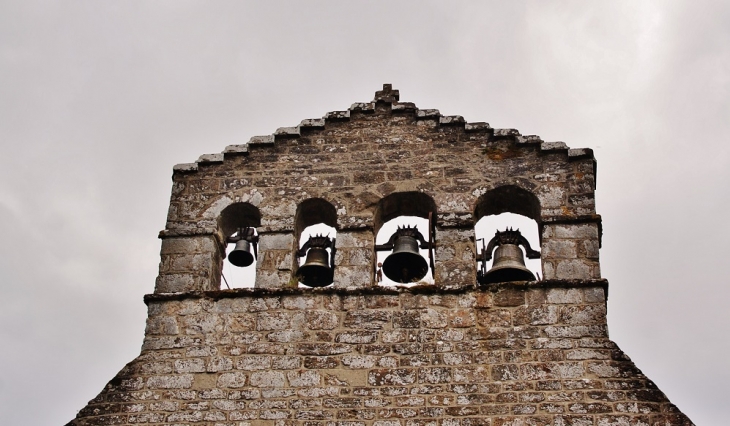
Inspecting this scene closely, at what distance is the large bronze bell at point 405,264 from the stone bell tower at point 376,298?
33 mm

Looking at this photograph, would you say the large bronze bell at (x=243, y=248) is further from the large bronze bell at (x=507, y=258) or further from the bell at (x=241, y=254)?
the large bronze bell at (x=507, y=258)

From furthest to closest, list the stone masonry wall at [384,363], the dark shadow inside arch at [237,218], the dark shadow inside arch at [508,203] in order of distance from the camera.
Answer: the dark shadow inside arch at [237,218] → the dark shadow inside arch at [508,203] → the stone masonry wall at [384,363]

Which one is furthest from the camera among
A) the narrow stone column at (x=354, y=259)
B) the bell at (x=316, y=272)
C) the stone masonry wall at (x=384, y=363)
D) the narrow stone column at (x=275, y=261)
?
the bell at (x=316, y=272)

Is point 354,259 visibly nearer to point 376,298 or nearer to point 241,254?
point 376,298

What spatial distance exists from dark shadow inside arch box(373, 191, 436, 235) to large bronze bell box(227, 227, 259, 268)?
1360 mm

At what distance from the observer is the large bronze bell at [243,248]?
1282cm

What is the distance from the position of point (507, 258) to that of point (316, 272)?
201cm

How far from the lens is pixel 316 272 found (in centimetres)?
1238

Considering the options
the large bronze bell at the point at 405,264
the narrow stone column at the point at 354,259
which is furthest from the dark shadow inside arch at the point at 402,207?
the large bronze bell at the point at 405,264

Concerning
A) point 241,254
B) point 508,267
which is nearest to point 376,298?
point 508,267

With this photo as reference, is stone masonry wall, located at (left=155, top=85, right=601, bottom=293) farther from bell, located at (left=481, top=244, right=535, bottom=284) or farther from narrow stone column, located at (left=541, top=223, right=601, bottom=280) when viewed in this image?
bell, located at (left=481, top=244, right=535, bottom=284)

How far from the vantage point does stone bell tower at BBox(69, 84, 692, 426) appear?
1081cm

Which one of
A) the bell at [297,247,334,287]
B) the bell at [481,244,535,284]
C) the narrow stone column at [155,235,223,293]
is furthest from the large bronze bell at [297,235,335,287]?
the bell at [481,244,535,284]

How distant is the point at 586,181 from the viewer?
12.5 meters
